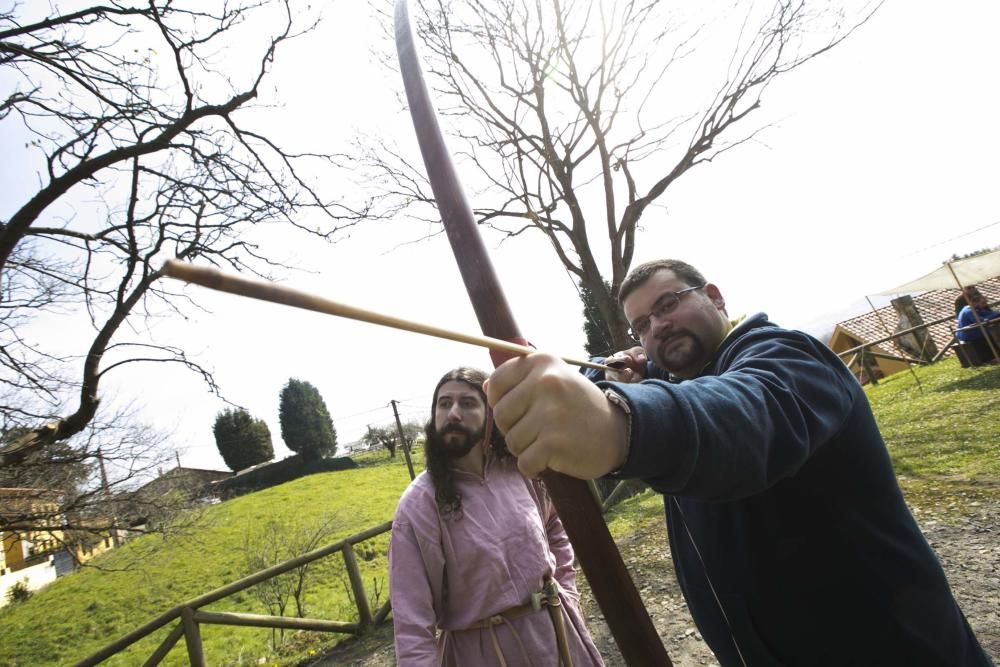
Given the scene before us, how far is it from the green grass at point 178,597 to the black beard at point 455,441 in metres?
5.48

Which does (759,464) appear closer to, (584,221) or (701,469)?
(701,469)

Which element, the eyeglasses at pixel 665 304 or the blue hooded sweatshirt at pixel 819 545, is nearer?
the blue hooded sweatshirt at pixel 819 545

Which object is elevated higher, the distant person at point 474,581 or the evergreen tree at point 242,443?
the evergreen tree at point 242,443

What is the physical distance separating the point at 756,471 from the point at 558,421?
35cm

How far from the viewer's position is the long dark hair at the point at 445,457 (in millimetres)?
1774

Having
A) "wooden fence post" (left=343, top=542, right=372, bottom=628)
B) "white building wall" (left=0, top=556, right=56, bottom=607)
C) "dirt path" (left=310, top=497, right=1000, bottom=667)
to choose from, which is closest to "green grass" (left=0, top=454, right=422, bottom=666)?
→ "wooden fence post" (left=343, top=542, right=372, bottom=628)

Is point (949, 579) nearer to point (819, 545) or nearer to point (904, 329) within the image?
point (819, 545)

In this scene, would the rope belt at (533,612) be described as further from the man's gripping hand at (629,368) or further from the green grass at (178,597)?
the green grass at (178,597)

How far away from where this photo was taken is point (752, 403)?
772 mm

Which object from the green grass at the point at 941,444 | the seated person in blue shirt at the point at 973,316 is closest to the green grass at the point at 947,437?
the green grass at the point at 941,444

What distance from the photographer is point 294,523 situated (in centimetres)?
1745

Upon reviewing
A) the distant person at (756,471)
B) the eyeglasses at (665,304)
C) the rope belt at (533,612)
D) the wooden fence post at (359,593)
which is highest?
the eyeglasses at (665,304)

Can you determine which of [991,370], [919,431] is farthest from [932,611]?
[991,370]

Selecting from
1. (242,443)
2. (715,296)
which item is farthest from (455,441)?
(242,443)
